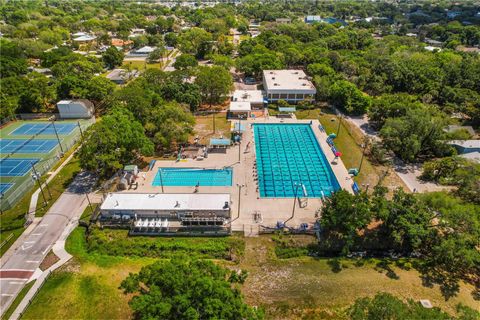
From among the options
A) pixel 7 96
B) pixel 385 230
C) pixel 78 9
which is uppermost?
pixel 78 9

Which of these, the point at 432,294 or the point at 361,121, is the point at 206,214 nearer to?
the point at 432,294

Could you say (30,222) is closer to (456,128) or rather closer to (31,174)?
(31,174)

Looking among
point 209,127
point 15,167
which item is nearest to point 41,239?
point 15,167

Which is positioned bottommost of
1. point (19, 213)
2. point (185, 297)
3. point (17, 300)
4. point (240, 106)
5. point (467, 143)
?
point (17, 300)

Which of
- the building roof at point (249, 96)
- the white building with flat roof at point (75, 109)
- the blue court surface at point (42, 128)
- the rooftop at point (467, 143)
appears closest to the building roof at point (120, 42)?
the white building with flat roof at point (75, 109)

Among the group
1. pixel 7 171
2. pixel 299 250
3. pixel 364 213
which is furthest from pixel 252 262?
pixel 7 171
